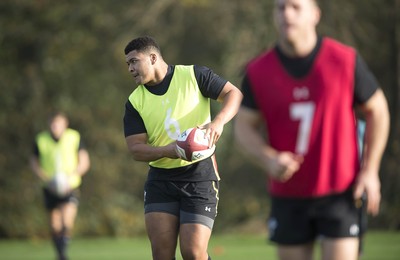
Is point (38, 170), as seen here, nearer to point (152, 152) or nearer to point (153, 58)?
point (153, 58)

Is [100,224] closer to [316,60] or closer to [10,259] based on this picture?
[10,259]

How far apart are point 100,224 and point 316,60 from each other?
60.0 ft

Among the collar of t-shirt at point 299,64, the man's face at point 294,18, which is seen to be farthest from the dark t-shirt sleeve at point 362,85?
the man's face at point 294,18

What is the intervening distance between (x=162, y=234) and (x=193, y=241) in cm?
27

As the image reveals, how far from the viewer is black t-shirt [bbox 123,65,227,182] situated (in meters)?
7.55

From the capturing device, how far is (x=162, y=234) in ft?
24.2

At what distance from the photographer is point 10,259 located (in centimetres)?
1540

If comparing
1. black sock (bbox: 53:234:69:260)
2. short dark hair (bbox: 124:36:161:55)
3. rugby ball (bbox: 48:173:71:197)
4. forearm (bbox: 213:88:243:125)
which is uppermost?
short dark hair (bbox: 124:36:161:55)

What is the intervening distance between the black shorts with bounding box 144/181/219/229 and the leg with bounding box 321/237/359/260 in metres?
2.13

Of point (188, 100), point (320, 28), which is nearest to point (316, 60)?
point (188, 100)

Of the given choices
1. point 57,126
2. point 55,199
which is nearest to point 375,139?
point 55,199

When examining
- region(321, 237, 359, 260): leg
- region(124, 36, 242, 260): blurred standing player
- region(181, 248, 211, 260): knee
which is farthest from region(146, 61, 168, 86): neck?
region(321, 237, 359, 260): leg

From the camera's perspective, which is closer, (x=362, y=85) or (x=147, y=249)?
(x=362, y=85)

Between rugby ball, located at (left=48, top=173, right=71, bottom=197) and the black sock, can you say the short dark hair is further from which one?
rugby ball, located at (left=48, top=173, right=71, bottom=197)
